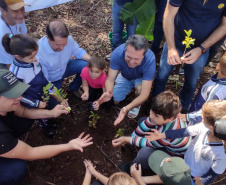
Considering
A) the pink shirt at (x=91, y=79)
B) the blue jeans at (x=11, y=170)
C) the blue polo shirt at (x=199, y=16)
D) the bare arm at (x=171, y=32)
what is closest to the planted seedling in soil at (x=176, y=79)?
the blue polo shirt at (x=199, y=16)

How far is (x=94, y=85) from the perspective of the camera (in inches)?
131

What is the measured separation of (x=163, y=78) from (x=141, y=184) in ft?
5.52

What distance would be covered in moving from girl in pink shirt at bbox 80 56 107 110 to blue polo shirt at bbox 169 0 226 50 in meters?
1.20

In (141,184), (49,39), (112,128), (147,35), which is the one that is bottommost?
(112,128)

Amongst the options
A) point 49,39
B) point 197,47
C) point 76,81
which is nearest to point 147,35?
point 197,47

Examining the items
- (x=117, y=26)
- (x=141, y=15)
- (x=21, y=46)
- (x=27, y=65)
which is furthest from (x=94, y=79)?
(x=141, y=15)

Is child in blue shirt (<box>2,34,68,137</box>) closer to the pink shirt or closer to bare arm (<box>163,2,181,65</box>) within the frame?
the pink shirt

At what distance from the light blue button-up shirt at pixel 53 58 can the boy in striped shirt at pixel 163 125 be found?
1.50 m

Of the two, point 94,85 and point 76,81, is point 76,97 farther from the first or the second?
point 94,85

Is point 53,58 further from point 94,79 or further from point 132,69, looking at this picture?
point 132,69

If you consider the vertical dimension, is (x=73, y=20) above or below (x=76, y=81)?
above

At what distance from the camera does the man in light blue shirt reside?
2.70 m

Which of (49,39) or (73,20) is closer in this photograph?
(49,39)

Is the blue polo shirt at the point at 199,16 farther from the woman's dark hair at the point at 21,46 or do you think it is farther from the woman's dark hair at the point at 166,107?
the woman's dark hair at the point at 21,46
